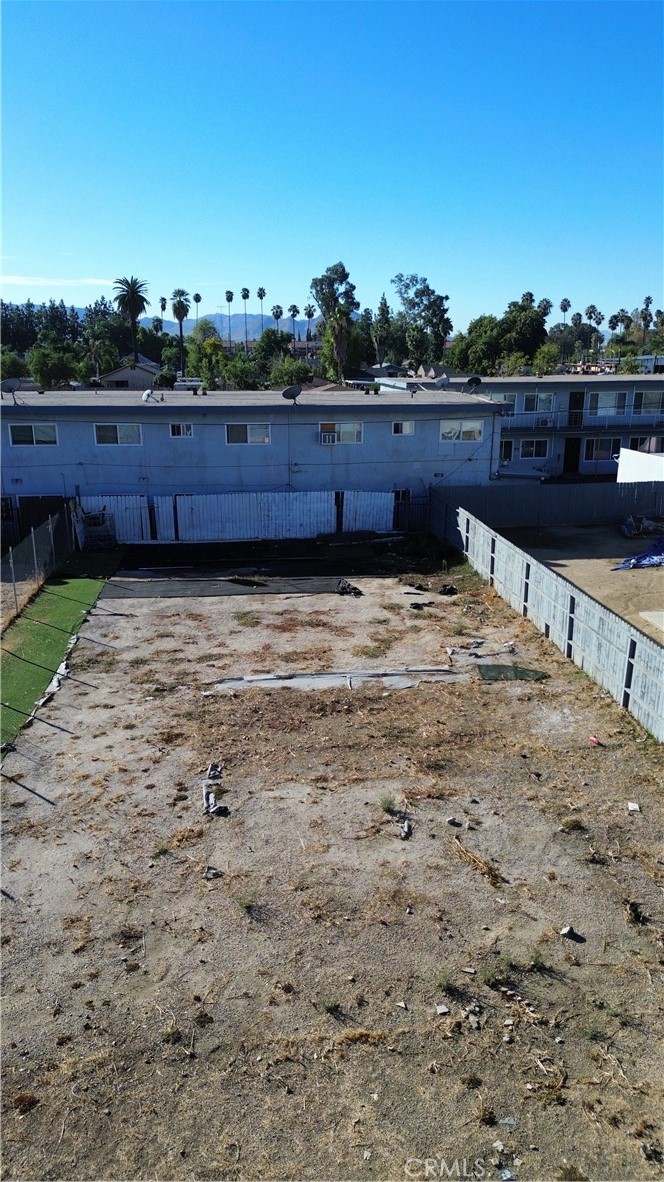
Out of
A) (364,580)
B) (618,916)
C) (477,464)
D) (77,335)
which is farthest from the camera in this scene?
(77,335)

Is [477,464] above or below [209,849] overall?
above

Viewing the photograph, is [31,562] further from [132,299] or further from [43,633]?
[132,299]

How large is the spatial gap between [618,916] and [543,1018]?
82.1 inches

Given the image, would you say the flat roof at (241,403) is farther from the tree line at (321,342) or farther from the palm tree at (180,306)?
the palm tree at (180,306)


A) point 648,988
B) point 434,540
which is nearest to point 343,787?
point 648,988

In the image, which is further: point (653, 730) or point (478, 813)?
point (653, 730)

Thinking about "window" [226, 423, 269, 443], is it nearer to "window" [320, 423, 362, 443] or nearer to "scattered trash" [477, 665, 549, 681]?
"window" [320, 423, 362, 443]

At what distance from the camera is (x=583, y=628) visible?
658 inches

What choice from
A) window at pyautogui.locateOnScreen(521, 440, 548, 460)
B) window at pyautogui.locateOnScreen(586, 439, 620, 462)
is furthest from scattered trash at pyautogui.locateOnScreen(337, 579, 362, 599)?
window at pyautogui.locateOnScreen(586, 439, 620, 462)

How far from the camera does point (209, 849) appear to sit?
10.9 m

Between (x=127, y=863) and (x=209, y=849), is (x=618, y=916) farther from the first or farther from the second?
(x=127, y=863)

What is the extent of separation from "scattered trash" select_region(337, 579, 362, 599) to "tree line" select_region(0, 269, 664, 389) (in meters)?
24.5

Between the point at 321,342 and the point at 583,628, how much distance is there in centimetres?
9460

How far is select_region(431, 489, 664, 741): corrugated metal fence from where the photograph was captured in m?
14.0
